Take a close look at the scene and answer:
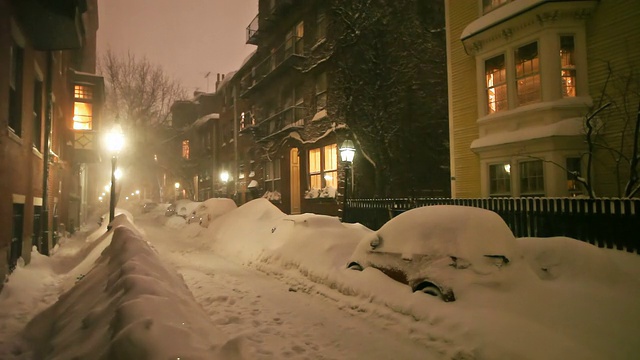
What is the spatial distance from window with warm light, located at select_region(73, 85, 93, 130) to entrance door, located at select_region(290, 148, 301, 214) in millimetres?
10538

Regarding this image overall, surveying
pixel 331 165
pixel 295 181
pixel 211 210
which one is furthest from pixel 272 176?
pixel 331 165

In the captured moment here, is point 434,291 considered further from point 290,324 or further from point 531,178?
point 531,178

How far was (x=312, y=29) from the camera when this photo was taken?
20891mm

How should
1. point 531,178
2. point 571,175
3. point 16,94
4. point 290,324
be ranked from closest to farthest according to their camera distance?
1. point 290,324
2. point 16,94
3. point 571,175
4. point 531,178

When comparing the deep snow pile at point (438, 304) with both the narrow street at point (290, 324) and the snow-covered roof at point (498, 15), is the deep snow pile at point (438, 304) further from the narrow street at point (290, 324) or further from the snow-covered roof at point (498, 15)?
the snow-covered roof at point (498, 15)

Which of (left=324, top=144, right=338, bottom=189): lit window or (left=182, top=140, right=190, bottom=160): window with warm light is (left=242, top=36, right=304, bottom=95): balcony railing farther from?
(left=182, top=140, right=190, bottom=160): window with warm light

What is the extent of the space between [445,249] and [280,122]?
18.7m

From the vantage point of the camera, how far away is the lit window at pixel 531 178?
39.3 feet

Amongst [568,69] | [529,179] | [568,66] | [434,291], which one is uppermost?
[568,66]

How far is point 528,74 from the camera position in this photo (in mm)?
12375

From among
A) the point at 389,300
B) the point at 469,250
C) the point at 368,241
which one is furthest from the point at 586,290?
the point at 368,241

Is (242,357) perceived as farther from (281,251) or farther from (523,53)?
(523,53)

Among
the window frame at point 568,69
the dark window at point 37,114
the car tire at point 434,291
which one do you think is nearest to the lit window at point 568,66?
the window frame at point 568,69

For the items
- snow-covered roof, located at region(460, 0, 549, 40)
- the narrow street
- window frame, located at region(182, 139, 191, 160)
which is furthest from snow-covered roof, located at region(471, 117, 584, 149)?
window frame, located at region(182, 139, 191, 160)
